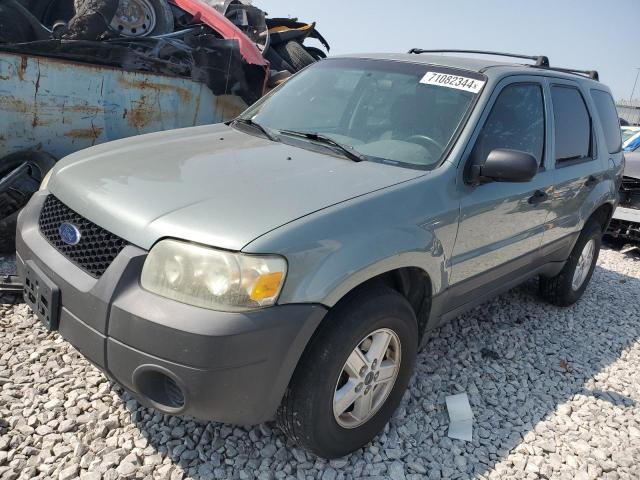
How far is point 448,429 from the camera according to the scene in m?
2.81

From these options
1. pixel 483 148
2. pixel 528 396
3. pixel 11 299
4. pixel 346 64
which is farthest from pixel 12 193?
pixel 528 396

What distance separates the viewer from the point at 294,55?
6.88m

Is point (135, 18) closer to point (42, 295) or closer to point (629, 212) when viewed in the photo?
point (42, 295)

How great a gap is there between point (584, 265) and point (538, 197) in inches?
68.7

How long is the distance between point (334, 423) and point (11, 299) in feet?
7.58

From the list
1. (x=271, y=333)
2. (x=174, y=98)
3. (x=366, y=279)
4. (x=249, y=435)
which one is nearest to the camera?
(x=271, y=333)

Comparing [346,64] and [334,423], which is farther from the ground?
[346,64]

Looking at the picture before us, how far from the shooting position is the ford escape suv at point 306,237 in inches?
74.5

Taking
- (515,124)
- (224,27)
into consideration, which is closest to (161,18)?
(224,27)

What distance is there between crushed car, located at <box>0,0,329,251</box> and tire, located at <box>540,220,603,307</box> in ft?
11.1

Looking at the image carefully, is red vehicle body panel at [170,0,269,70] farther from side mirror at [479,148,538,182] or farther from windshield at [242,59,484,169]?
side mirror at [479,148,538,182]

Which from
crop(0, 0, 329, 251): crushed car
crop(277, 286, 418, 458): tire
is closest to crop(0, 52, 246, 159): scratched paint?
crop(0, 0, 329, 251): crushed car

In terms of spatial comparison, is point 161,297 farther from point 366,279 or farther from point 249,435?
point 249,435

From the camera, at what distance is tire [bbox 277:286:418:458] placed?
2.11 meters
